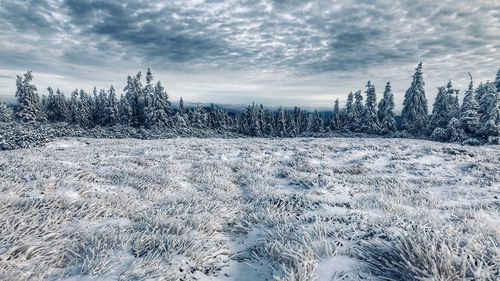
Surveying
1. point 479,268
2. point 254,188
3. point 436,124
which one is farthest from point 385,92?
point 479,268

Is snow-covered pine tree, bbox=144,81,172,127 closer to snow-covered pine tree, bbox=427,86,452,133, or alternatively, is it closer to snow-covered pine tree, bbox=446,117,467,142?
snow-covered pine tree, bbox=446,117,467,142

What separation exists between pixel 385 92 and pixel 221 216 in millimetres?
56359

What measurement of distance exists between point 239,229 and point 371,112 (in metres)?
52.2

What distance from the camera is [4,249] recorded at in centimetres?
319

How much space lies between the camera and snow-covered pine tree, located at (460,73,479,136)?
35.0 metres

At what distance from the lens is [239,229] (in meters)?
5.02

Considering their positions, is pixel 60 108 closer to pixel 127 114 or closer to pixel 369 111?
pixel 127 114

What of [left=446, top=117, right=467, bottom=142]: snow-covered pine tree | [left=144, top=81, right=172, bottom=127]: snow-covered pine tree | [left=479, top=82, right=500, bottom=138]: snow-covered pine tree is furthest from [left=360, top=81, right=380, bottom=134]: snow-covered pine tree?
[left=144, top=81, right=172, bottom=127]: snow-covered pine tree

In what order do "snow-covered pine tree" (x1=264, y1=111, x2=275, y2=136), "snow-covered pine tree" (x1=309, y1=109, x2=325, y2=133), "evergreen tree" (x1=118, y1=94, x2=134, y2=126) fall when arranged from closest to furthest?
"evergreen tree" (x1=118, y1=94, x2=134, y2=126) → "snow-covered pine tree" (x1=309, y1=109, x2=325, y2=133) → "snow-covered pine tree" (x1=264, y1=111, x2=275, y2=136)

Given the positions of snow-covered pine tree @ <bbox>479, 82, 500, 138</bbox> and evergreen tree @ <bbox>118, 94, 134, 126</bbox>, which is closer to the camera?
snow-covered pine tree @ <bbox>479, 82, 500, 138</bbox>

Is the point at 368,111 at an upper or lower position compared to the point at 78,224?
upper

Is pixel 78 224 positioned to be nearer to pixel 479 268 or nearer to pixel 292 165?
pixel 479 268

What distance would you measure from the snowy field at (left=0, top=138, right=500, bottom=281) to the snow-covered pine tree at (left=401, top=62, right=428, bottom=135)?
44.6 meters

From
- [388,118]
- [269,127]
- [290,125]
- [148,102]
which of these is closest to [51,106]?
[148,102]
